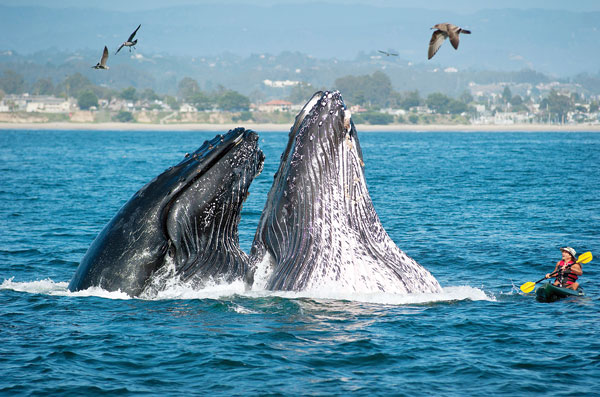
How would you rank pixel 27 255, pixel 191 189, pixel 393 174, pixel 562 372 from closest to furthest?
pixel 562 372
pixel 191 189
pixel 27 255
pixel 393 174

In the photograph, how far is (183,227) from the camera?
8414 millimetres

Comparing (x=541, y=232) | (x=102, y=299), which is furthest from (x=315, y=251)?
(x=541, y=232)

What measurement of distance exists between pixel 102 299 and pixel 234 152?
88.5 inches

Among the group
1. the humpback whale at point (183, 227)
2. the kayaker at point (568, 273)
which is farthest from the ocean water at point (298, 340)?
the kayaker at point (568, 273)

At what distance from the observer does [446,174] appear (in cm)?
4503

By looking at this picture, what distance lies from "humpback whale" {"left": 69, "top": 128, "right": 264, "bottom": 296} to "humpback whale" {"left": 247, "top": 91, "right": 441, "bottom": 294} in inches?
22.5

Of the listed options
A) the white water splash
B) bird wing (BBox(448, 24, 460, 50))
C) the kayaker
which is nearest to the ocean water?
the white water splash

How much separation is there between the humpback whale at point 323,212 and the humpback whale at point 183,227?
572 millimetres

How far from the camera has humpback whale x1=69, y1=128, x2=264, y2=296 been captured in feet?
27.0

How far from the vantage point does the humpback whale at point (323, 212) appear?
8289 millimetres

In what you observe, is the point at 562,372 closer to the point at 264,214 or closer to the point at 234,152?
the point at 264,214

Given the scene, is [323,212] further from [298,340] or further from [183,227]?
[183,227]

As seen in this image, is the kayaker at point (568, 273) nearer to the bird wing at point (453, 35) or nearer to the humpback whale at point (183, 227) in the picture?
the bird wing at point (453, 35)

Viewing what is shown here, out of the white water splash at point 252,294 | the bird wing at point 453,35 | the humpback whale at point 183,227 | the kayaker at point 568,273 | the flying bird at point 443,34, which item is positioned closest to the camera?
the humpback whale at point 183,227
